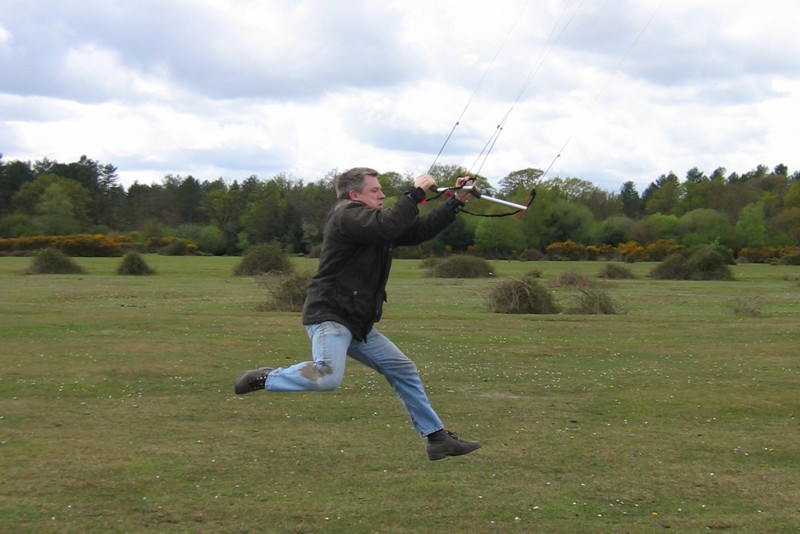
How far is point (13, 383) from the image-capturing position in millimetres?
15070

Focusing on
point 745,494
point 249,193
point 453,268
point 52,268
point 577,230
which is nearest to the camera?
point 745,494

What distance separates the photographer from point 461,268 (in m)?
68.2

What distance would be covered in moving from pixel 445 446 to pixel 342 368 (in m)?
1.28

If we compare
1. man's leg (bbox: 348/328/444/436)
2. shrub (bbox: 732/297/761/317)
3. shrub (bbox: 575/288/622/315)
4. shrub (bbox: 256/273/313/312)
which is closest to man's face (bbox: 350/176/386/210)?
man's leg (bbox: 348/328/444/436)

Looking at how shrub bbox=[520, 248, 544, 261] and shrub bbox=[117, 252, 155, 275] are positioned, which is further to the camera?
shrub bbox=[520, 248, 544, 261]

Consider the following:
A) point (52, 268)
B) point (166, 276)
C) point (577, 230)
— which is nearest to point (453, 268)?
point (166, 276)

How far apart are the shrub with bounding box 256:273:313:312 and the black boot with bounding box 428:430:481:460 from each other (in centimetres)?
2485

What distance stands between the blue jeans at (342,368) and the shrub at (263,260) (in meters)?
49.5

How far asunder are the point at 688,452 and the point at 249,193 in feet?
484

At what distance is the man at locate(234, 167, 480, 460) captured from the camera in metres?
7.70

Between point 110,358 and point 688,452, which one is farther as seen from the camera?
point 110,358

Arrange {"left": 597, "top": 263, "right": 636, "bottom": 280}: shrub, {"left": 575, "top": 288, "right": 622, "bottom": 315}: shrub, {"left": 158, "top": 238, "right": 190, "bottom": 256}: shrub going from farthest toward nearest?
{"left": 158, "top": 238, "right": 190, "bottom": 256}: shrub
{"left": 597, "top": 263, "right": 636, "bottom": 280}: shrub
{"left": 575, "top": 288, "right": 622, "bottom": 315}: shrub

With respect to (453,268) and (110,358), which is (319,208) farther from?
(110,358)

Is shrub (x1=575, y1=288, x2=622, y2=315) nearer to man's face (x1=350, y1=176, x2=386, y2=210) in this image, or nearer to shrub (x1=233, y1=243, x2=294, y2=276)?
man's face (x1=350, y1=176, x2=386, y2=210)
